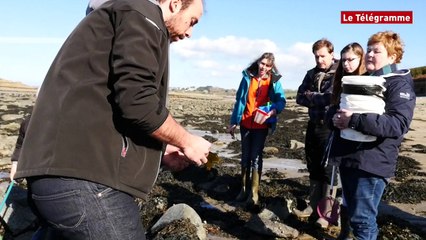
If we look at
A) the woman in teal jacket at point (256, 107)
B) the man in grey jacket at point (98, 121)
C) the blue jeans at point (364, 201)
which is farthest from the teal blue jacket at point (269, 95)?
the man in grey jacket at point (98, 121)

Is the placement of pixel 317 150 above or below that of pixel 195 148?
below

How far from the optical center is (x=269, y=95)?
6562 millimetres

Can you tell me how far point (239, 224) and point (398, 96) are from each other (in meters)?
2.80

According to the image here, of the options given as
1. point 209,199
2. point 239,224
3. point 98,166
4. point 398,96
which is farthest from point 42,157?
point 209,199

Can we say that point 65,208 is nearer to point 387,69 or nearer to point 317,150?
point 387,69

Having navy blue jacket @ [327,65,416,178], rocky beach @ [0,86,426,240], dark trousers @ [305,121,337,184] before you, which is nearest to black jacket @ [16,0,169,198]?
rocky beach @ [0,86,426,240]

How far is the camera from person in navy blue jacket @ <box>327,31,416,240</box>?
11.6 feet

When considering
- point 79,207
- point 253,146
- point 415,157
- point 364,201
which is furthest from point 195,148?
point 415,157

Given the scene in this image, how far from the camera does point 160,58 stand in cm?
219

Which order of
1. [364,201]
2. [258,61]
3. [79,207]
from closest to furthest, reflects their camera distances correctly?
[79,207], [364,201], [258,61]

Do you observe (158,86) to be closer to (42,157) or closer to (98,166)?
(98,166)

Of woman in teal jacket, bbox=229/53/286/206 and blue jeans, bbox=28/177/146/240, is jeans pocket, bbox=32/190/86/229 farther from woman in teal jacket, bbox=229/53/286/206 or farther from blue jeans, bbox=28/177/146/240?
woman in teal jacket, bbox=229/53/286/206

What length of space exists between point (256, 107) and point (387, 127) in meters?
3.12

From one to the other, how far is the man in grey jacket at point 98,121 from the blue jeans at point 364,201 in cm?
211
